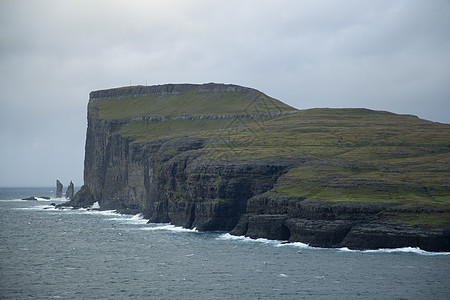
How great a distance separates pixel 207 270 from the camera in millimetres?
87375

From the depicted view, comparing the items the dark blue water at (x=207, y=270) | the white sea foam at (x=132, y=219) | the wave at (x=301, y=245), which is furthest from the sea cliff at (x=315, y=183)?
the dark blue water at (x=207, y=270)

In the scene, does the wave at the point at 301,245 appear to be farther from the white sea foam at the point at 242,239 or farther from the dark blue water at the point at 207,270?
the dark blue water at the point at 207,270

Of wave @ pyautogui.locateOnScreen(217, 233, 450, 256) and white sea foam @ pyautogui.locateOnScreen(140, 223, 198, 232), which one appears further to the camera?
white sea foam @ pyautogui.locateOnScreen(140, 223, 198, 232)

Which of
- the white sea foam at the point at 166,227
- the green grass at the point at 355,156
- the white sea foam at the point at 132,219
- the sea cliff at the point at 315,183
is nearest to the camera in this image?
the sea cliff at the point at 315,183

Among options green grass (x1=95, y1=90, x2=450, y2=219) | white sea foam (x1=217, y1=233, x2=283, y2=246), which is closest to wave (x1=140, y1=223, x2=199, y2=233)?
white sea foam (x1=217, y1=233, x2=283, y2=246)

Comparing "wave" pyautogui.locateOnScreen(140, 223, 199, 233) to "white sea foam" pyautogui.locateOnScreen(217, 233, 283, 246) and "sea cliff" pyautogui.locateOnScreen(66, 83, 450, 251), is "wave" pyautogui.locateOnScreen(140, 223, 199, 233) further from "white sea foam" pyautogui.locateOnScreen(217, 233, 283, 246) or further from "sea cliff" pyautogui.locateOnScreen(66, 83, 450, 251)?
"white sea foam" pyautogui.locateOnScreen(217, 233, 283, 246)

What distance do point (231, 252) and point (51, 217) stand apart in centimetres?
10459

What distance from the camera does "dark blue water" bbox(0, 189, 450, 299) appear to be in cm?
7256

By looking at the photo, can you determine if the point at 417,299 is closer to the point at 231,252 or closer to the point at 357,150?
the point at 231,252

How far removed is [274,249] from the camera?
106m

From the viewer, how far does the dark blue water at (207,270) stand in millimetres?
72562

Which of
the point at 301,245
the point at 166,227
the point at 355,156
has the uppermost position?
the point at 355,156

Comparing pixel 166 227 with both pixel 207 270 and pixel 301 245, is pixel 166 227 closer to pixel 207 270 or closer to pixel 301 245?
pixel 301 245

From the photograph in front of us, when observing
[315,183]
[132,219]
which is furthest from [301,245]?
[132,219]
